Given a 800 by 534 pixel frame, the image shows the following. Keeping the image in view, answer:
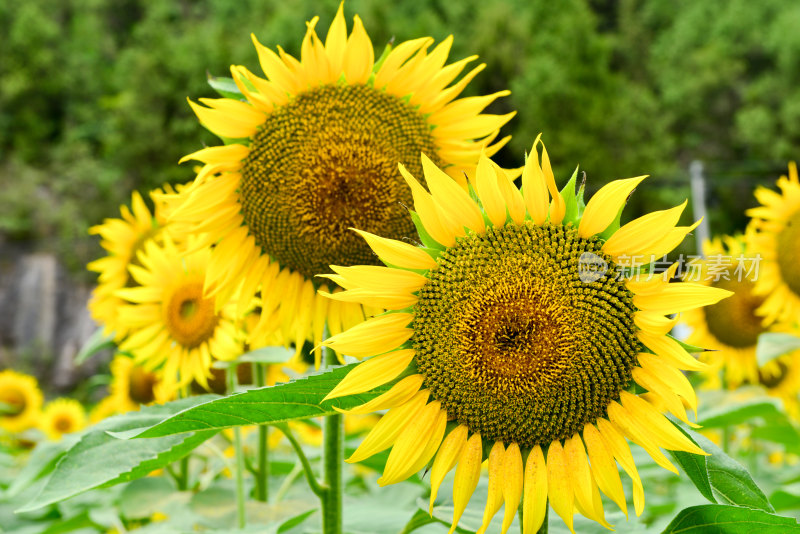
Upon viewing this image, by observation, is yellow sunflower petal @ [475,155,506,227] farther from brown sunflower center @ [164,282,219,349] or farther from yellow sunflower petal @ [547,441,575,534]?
brown sunflower center @ [164,282,219,349]

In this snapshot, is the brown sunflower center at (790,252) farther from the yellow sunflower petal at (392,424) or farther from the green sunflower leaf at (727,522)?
the yellow sunflower petal at (392,424)

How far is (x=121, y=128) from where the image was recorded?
26016 millimetres

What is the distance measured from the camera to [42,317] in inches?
765

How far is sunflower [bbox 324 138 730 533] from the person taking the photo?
0.85 m

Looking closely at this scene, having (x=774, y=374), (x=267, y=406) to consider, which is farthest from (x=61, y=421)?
(x=267, y=406)

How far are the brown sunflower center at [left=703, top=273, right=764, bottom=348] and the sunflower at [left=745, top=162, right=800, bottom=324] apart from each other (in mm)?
125

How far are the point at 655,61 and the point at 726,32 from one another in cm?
340

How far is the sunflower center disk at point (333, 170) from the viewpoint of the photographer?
1.21 meters

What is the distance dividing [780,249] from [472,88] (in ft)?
75.5

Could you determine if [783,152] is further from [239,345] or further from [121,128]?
[239,345]

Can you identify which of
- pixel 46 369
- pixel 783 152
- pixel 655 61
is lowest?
pixel 46 369

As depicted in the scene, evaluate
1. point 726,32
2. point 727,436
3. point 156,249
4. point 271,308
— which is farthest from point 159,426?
point 726,32

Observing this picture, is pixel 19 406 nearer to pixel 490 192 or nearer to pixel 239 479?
pixel 239 479

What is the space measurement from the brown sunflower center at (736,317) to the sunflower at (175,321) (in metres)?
1.66
